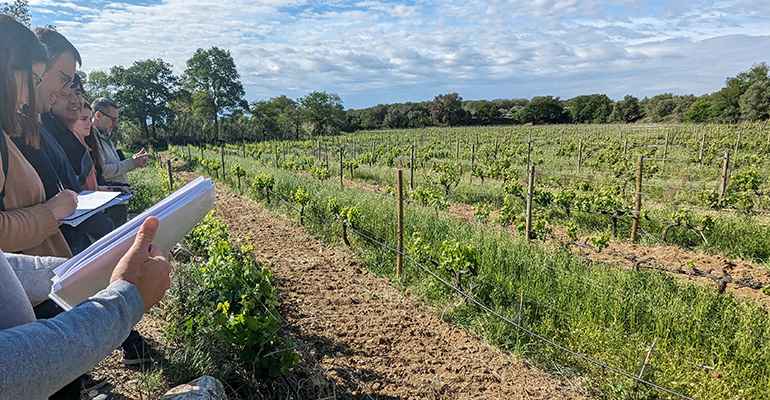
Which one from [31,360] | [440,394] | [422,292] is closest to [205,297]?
[440,394]

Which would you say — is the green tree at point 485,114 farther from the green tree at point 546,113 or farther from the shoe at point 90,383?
the shoe at point 90,383

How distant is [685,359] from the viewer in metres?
3.40

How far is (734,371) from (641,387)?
0.98m

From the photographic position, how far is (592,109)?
60094mm

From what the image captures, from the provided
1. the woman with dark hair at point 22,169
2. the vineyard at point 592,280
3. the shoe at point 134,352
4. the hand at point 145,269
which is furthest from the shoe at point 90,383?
the vineyard at point 592,280

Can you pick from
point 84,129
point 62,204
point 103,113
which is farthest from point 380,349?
point 103,113

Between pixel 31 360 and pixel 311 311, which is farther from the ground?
pixel 31 360

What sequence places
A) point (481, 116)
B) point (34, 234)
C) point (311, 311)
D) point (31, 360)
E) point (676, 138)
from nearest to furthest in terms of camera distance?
point (31, 360)
point (34, 234)
point (311, 311)
point (676, 138)
point (481, 116)

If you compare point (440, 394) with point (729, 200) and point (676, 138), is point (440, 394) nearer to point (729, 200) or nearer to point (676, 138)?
point (729, 200)

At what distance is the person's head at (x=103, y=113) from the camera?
3940 millimetres

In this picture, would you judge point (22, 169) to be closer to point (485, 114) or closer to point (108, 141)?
point (108, 141)

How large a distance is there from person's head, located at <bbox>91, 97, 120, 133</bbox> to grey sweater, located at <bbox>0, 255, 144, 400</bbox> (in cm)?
371

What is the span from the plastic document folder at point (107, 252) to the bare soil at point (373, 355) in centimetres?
164

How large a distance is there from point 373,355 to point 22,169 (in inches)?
115
